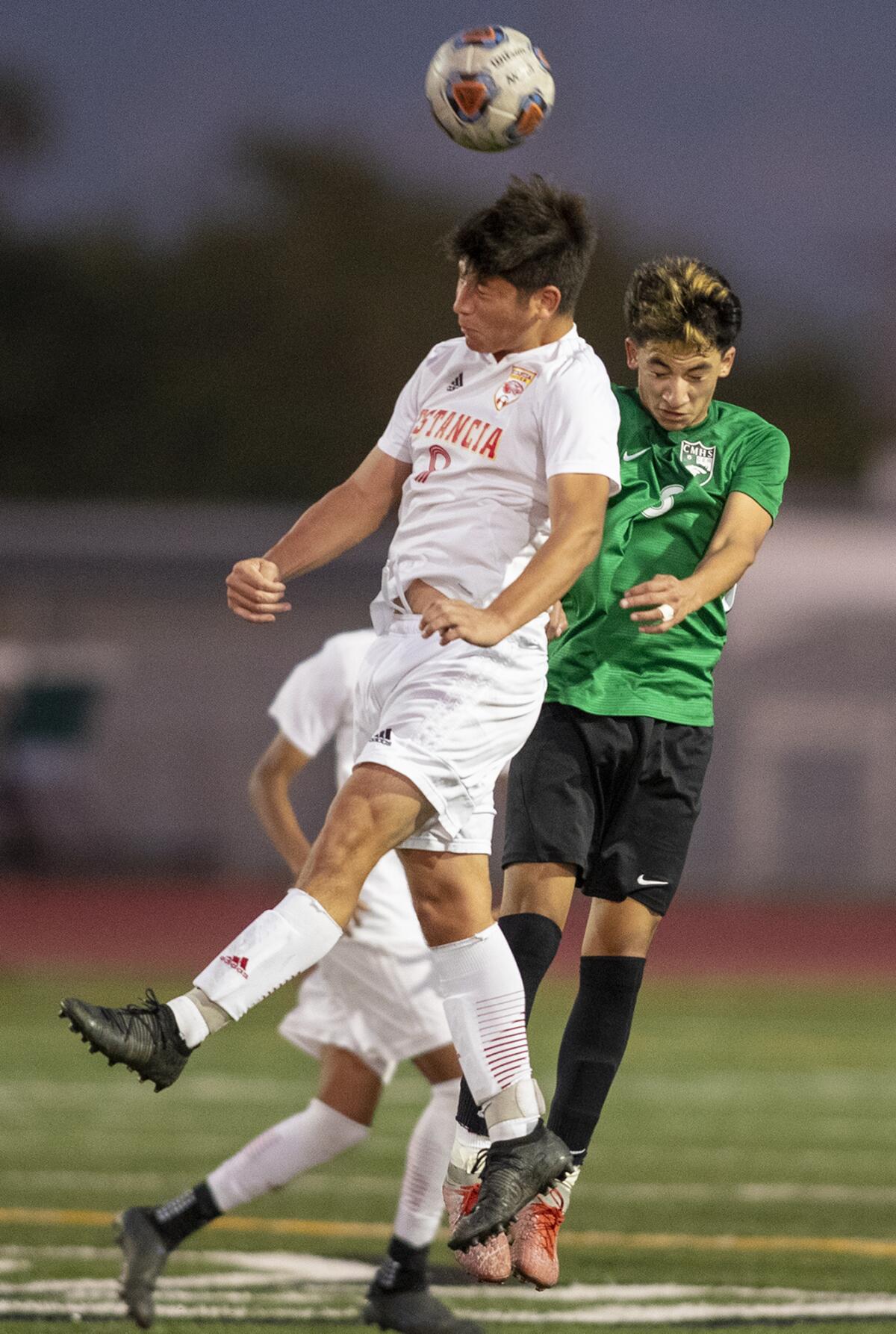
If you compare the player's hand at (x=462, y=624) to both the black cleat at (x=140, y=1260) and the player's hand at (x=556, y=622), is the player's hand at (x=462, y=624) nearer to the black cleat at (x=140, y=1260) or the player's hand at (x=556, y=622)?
the player's hand at (x=556, y=622)

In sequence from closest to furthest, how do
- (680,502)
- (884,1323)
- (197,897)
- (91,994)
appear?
1. (680,502)
2. (884,1323)
3. (91,994)
4. (197,897)

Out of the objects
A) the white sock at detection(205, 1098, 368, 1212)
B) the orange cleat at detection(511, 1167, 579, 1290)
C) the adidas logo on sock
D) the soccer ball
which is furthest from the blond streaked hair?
the white sock at detection(205, 1098, 368, 1212)

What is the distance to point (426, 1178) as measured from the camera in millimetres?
7648

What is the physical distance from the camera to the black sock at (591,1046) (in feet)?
18.4

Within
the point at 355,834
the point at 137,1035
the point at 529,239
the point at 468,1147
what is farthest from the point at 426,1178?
the point at 529,239

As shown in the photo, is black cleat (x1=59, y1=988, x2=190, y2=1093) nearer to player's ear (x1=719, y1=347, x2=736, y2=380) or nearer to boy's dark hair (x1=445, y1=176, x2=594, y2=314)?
boy's dark hair (x1=445, y1=176, x2=594, y2=314)

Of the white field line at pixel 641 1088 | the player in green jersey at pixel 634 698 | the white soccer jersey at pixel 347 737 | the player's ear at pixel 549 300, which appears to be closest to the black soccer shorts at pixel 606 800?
the player in green jersey at pixel 634 698

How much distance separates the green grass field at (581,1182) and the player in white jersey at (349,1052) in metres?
0.40

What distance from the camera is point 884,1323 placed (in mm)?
8000

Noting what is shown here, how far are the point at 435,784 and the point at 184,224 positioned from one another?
47.8 m

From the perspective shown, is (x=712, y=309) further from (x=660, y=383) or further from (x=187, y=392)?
(x=187, y=392)

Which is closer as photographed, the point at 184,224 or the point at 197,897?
the point at 197,897

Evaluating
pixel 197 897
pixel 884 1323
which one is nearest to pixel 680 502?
pixel 884 1323

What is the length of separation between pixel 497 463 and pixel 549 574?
415mm
